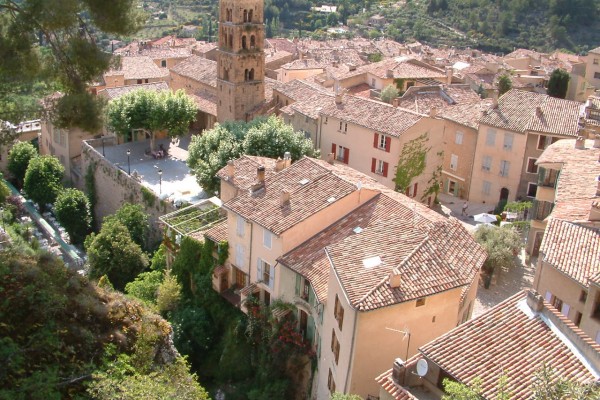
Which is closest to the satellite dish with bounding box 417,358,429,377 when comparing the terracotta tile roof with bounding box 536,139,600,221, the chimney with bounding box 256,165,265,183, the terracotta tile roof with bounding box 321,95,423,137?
the terracotta tile roof with bounding box 536,139,600,221

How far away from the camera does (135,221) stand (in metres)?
38.9

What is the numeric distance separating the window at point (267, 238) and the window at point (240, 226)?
1464 mm

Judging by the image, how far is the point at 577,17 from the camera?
10638 cm

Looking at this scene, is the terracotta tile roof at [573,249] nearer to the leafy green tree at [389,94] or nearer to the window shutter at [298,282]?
the window shutter at [298,282]

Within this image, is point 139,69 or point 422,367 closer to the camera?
point 422,367

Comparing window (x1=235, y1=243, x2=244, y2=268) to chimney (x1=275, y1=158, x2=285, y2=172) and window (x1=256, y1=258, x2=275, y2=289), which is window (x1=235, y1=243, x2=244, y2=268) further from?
chimney (x1=275, y1=158, x2=285, y2=172)

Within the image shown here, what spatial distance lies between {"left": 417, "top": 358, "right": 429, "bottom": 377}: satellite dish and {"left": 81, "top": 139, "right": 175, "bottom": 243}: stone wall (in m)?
25.2

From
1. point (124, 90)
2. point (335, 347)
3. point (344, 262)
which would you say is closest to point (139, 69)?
point (124, 90)

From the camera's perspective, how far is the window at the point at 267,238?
85.4ft

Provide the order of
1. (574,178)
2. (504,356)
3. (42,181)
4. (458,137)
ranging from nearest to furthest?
1. (504,356)
2. (574,178)
3. (458,137)
4. (42,181)

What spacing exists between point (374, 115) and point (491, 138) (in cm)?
825

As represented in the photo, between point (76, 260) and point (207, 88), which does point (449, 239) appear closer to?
point (76, 260)

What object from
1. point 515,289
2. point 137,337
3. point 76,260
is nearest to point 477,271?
point 515,289

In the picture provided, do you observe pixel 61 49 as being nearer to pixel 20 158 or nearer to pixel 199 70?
pixel 20 158
